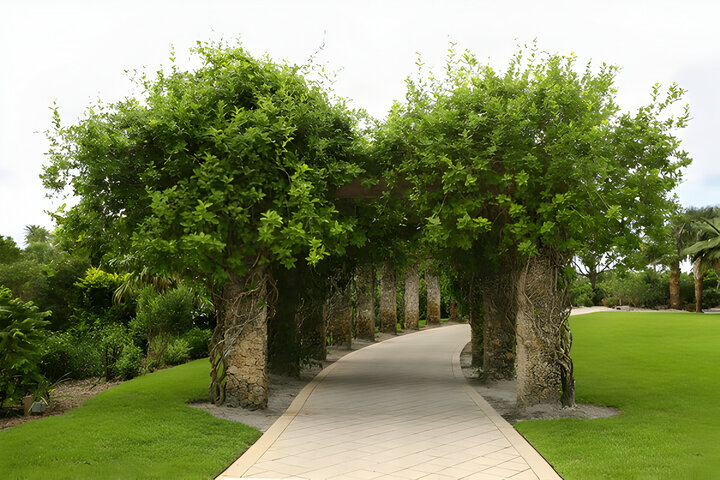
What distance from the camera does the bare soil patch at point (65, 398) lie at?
374 inches

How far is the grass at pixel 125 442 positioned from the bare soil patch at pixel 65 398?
449 mm

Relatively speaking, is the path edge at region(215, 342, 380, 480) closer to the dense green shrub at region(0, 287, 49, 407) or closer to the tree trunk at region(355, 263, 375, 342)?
the dense green shrub at region(0, 287, 49, 407)

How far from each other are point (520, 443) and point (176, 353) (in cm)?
1313

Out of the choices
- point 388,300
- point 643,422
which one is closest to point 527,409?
point 643,422

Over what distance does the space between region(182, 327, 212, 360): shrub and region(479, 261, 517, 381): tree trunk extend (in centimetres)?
1014

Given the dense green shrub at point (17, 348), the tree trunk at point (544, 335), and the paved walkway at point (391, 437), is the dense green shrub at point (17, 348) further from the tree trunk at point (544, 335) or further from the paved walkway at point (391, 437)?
the tree trunk at point (544, 335)

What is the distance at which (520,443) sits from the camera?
7.72 metres

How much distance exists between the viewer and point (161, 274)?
9.73 m

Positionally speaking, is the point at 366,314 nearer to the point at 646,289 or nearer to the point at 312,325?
the point at 312,325

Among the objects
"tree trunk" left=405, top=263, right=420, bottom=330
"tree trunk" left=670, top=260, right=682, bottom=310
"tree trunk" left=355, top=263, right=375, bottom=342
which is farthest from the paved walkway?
"tree trunk" left=670, top=260, right=682, bottom=310

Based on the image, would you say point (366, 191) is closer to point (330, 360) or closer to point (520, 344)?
point (520, 344)

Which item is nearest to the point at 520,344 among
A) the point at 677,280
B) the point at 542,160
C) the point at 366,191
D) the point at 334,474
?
the point at 542,160

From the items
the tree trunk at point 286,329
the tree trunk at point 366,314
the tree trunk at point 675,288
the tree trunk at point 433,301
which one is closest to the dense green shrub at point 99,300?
the tree trunk at point 286,329

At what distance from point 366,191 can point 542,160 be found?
3.33m
